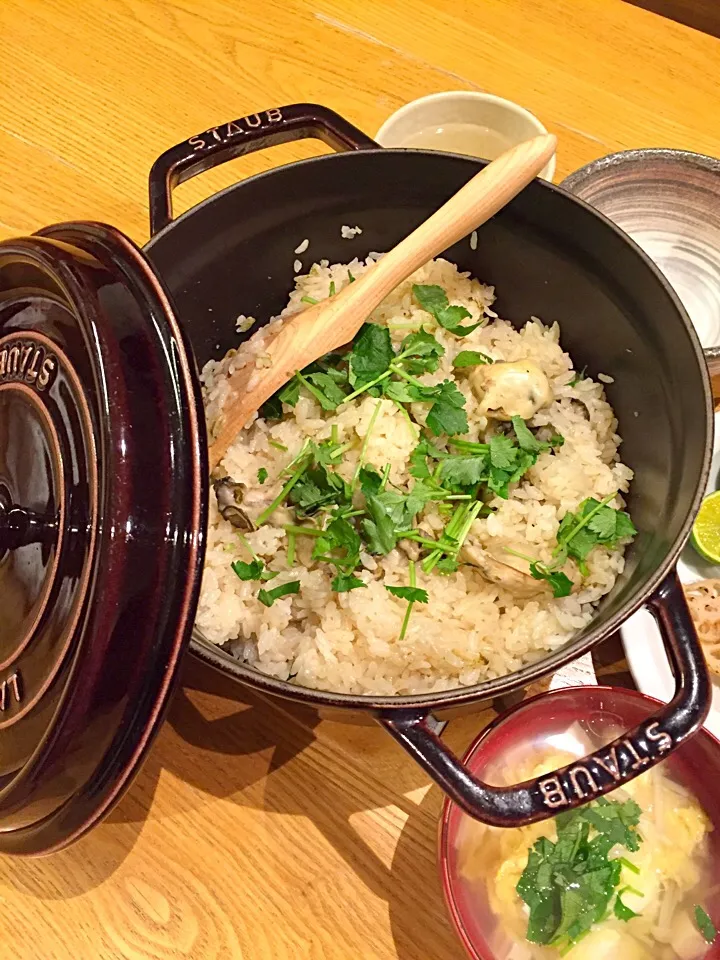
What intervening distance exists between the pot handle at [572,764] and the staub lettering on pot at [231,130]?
3.41 feet

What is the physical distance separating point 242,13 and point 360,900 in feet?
7.11

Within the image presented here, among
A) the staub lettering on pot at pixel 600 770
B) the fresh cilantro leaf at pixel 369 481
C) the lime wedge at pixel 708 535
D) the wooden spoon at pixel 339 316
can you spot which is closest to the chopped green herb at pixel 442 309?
the wooden spoon at pixel 339 316

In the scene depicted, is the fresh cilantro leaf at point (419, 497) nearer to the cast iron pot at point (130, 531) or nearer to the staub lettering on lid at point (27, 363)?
the cast iron pot at point (130, 531)

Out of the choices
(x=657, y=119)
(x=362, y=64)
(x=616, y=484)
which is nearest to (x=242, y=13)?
(x=362, y=64)

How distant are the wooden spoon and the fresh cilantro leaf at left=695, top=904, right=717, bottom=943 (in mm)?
1125

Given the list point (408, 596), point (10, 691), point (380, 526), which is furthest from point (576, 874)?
point (10, 691)

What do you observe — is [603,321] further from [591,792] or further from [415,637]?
[591,792]

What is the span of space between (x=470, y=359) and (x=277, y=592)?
58cm

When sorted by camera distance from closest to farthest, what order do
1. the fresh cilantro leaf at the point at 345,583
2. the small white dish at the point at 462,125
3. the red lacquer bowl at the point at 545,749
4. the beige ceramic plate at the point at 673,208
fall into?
the red lacquer bowl at the point at 545,749, the fresh cilantro leaf at the point at 345,583, the beige ceramic plate at the point at 673,208, the small white dish at the point at 462,125

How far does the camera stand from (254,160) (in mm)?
1941

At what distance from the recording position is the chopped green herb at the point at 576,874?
1208mm

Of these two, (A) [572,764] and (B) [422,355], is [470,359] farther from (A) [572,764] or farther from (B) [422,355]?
(A) [572,764]

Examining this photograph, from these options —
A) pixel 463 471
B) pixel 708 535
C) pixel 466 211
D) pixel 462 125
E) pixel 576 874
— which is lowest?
pixel 576 874

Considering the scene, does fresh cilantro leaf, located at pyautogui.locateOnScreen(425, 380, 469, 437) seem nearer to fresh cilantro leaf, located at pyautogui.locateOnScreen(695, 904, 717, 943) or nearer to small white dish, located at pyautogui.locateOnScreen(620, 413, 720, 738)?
small white dish, located at pyautogui.locateOnScreen(620, 413, 720, 738)
